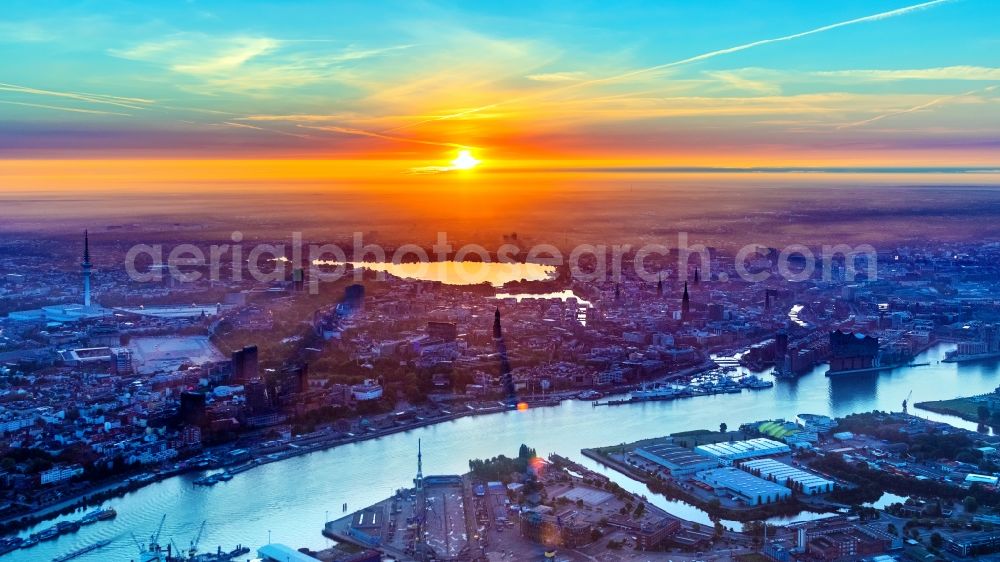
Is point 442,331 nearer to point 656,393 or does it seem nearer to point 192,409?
point 656,393

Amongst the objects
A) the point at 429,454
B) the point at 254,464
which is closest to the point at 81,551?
the point at 254,464

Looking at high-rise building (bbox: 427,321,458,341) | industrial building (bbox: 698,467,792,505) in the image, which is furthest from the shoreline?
industrial building (bbox: 698,467,792,505)

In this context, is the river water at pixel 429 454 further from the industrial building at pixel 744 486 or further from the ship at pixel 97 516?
the industrial building at pixel 744 486

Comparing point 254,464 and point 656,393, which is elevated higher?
point 656,393

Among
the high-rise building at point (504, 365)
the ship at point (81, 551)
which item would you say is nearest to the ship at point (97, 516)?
the ship at point (81, 551)

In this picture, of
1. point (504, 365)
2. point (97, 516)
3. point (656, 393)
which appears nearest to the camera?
point (97, 516)
